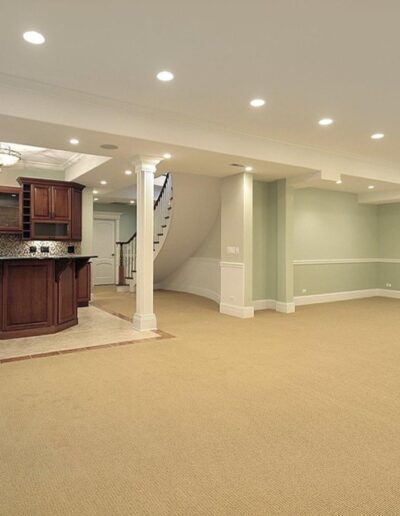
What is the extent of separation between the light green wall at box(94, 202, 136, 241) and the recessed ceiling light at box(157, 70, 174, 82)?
8.34m

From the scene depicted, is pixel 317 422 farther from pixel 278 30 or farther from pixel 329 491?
pixel 278 30

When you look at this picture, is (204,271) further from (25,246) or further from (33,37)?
(33,37)

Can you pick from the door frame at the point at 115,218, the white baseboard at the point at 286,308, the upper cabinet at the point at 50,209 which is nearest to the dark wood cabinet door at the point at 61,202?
the upper cabinet at the point at 50,209

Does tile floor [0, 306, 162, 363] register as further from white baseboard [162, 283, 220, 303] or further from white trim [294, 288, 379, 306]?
white trim [294, 288, 379, 306]

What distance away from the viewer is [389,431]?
2.54 m

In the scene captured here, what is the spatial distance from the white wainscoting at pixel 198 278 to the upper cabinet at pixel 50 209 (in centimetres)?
289

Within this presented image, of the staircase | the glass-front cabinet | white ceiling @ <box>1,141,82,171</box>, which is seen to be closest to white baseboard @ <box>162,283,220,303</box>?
the staircase

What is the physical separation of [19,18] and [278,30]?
186cm

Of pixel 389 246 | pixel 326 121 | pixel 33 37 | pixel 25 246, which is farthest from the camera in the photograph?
pixel 389 246

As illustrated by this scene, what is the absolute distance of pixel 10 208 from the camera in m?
7.70

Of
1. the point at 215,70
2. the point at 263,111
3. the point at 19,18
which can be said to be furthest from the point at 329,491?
the point at 263,111

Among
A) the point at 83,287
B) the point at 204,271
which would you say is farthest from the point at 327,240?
the point at 83,287

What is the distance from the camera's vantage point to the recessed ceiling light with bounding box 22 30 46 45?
285 cm

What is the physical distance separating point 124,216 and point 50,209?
4339 millimetres
